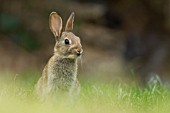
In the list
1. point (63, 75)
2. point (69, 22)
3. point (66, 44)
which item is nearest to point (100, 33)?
point (69, 22)

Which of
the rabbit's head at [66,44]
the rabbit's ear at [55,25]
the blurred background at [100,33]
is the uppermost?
the rabbit's ear at [55,25]

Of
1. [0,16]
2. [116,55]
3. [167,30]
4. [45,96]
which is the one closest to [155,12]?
[167,30]

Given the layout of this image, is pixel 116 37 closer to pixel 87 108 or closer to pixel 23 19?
pixel 23 19

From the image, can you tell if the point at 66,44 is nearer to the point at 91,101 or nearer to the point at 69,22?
the point at 69,22

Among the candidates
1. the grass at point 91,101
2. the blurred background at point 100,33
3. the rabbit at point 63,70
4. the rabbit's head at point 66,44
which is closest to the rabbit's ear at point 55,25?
the rabbit's head at point 66,44

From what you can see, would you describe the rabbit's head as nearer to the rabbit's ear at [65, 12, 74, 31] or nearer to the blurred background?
the rabbit's ear at [65, 12, 74, 31]

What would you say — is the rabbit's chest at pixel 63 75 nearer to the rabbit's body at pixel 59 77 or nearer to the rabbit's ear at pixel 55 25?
the rabbit's body at pixel 59 77
